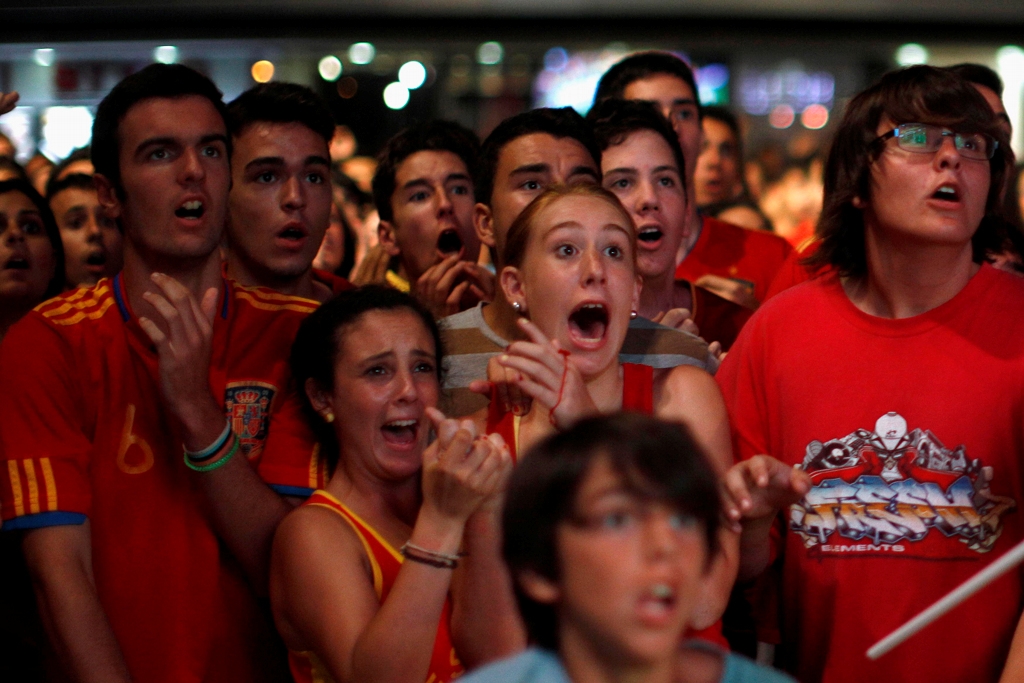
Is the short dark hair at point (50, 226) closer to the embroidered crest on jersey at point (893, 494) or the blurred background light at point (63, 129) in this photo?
the embroidered crest on jersey at point (893, 494)

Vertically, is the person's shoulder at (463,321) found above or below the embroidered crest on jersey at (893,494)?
above

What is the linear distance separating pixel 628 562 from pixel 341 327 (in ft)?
4.53

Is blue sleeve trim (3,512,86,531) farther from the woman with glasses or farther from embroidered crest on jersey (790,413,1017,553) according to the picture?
embroidered crest on jersey (790,413,1017,553)

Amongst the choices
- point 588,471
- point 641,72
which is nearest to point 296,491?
point 588,471

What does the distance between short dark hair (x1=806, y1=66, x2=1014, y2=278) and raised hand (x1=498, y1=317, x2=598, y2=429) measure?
0.80 m

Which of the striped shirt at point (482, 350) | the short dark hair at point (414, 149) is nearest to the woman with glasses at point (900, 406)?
the striped shirt at point (482, 350)

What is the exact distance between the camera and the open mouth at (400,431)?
2.50 m

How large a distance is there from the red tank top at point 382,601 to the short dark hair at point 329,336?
274 mm

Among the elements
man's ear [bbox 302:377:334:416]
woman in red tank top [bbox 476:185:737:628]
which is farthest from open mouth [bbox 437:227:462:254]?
man's ear [bbox 302:377:334:416]

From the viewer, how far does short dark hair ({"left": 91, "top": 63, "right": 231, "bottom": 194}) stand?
2.78 m

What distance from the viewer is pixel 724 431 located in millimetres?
2396

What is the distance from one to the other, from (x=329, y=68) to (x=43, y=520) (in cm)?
557

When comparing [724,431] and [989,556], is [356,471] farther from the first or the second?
[989,556]

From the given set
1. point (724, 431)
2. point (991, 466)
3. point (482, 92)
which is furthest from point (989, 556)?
point (482, 92)
